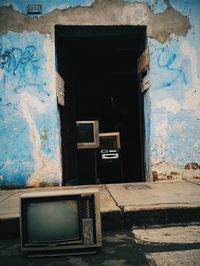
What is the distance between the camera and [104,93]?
35.9 feet

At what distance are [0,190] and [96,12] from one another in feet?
10.9

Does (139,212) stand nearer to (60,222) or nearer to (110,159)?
(60,222)

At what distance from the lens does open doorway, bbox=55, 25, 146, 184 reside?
663 cm

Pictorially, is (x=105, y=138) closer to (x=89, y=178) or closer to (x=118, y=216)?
(x=89, y=178)

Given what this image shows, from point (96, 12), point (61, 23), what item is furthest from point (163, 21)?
point (61, 23)

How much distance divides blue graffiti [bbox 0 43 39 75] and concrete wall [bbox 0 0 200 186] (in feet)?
0.05

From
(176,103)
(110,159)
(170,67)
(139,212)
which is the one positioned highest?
(170,67)

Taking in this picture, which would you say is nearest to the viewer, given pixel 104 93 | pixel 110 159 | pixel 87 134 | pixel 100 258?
pixel 100 258

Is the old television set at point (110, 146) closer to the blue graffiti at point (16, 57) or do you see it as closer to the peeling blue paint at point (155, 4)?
the blue graffiti at point (16, 57)

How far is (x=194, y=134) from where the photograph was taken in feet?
18.1

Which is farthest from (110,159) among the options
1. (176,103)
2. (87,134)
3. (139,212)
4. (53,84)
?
(139,212)

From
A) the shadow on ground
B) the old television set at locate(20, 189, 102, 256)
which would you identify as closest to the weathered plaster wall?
the shadow on ground

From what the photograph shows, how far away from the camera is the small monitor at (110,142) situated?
7042 mm

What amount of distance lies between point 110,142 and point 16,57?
111 inches
